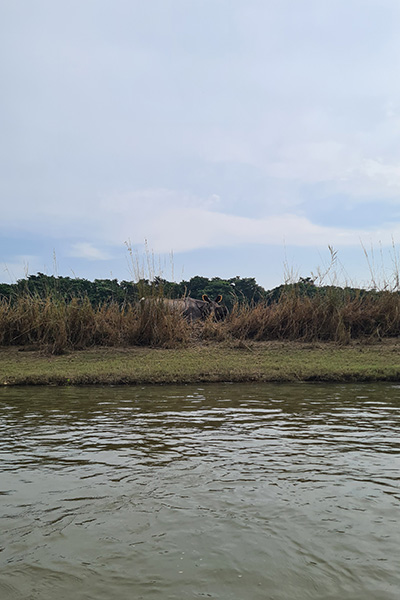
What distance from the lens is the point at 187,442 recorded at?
3.73 metres

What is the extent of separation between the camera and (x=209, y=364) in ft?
25.9

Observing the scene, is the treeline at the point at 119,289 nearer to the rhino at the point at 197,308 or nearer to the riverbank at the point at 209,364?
the rhino at the point at 197,308

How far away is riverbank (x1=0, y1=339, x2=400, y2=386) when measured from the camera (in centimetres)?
699

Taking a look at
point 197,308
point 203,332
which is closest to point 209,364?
point 203,332

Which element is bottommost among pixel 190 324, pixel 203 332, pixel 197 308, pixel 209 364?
pixel 209 364

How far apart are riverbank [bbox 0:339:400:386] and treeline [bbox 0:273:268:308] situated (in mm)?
1361

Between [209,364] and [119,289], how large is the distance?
11566 millimetres

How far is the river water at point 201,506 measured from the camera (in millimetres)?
1809

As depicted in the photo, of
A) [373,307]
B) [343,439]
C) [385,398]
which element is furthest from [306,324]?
[343,439]

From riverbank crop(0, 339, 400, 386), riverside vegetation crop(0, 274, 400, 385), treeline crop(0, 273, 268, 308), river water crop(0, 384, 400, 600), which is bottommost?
river water crop(0, 384, 400, 600)

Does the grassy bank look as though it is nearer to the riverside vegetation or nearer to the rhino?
the riverside vegetation

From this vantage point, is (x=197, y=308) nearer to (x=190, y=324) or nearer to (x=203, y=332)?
(x=190, y=324)

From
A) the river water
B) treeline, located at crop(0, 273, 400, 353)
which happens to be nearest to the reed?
treeline, located at crop(0, 273, 400, 353)

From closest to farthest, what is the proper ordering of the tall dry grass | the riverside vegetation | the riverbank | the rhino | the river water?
the river water < the riverbank < the riverside vegetation < the tall dry grass < the rhino
